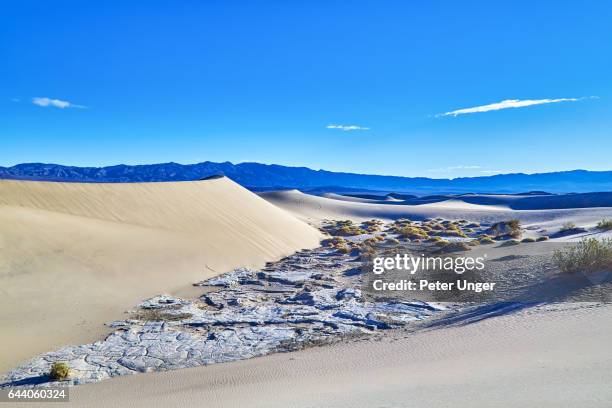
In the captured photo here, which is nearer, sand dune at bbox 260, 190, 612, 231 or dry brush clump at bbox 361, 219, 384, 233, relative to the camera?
dry brush clump at bbox 361, 219, 384, 233

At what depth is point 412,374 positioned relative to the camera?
5.90 metres

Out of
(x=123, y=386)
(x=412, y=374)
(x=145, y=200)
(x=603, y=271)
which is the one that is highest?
(x=145, y=200)

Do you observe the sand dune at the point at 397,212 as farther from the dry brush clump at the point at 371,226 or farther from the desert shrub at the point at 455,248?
the desert shrub at the point at 455,248

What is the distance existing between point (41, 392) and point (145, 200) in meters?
14.6

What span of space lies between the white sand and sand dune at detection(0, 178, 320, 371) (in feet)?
10.9

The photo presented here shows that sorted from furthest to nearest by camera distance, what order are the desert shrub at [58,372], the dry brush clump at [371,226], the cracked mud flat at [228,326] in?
the dry brush clump at [371,226] → the cracked mud flat at [228,326] → the desert shrub at [58,372]

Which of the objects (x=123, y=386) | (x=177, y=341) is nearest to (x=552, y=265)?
(x=177, y=341)

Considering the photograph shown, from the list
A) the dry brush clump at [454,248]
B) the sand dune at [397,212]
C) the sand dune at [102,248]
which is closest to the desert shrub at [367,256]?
the dry brush clump at [454,248]

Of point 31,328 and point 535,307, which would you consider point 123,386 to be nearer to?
point 31,328

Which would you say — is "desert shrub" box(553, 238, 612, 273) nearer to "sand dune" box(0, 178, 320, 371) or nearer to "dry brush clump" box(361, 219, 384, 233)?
"sand dune" box(0, 178, 320, 371)

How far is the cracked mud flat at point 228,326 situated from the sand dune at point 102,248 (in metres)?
0.72

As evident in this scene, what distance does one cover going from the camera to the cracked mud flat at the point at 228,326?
739 cm

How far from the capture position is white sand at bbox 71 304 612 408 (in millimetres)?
4812

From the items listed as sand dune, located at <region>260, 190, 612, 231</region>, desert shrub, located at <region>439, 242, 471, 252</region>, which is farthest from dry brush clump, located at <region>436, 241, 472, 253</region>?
sand dune, located at <region>260, 190, 612, 231</region>
